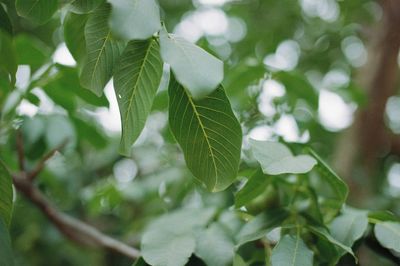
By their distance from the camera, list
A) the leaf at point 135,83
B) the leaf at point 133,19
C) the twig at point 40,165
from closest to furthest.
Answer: the leaf at point 133,19 → the leaf at point 135,83 → the twig at point 40,165

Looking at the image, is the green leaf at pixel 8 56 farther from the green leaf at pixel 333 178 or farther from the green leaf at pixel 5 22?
the green leaf at pixel 333 178

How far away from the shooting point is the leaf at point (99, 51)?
68cm

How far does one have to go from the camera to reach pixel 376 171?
2.05 meters

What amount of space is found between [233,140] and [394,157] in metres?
1.62

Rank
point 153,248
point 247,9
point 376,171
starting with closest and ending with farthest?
point 153,248 → point 376,171 → point 247,9

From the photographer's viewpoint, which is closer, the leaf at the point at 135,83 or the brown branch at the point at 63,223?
the leaf at the point at 135,83

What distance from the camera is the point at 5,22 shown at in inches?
30.8

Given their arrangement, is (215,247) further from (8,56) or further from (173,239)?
(8,56)

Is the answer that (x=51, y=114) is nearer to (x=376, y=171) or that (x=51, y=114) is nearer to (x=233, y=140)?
(x=233, y=140)

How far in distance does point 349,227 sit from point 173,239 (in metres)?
0.29

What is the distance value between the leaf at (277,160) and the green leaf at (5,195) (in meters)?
0.37

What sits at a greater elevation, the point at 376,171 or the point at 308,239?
the point at 308,239

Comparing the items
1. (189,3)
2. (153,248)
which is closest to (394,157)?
(189,3)

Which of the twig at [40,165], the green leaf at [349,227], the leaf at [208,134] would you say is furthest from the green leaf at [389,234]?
the twig at [40,165]
